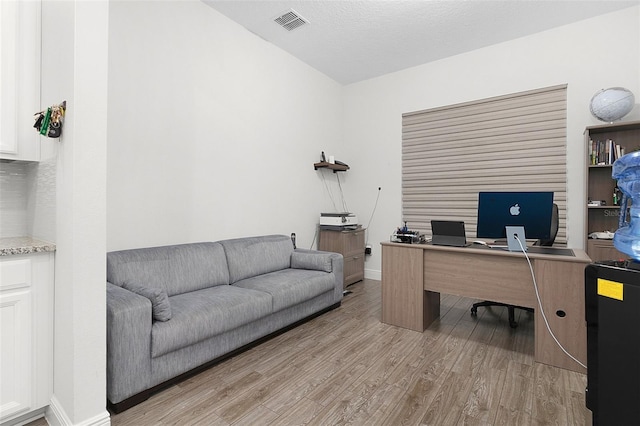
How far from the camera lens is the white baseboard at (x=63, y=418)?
1.45m

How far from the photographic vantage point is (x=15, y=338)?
1482mm

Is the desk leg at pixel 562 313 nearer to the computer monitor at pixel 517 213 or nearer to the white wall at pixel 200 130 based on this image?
the computer monitor at pixel 517 213

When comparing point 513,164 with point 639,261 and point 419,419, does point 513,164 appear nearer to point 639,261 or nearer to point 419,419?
point 639,261

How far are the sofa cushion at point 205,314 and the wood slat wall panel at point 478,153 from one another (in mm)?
2826

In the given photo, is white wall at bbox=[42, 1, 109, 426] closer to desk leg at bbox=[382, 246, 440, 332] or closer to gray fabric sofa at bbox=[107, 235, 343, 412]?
gray fabric sofa at bbox=[107, 235, 343, 412]

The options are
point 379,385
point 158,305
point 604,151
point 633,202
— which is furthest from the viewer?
point 604,151

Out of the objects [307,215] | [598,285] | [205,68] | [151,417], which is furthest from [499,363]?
[205,68]

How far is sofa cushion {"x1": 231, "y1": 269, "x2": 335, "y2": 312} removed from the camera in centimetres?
256

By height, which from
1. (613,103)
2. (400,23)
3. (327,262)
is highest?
(400,23)

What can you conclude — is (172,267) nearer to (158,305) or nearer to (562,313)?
(158,305)

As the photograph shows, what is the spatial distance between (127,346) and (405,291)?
219cm

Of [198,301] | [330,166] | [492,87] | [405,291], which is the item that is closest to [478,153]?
[492,87]

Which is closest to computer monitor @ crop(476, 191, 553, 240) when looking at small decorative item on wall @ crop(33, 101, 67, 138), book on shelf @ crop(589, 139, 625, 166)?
book on shelf @ crop(589, 139, 625, 166)

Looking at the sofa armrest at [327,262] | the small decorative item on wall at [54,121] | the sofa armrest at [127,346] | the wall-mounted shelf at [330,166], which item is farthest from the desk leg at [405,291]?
the small decorative item on wall at [54,121]
